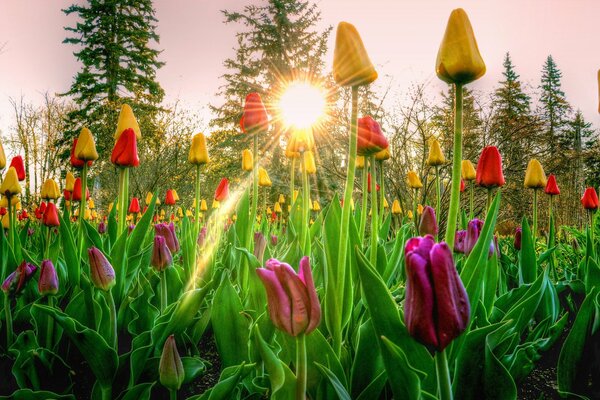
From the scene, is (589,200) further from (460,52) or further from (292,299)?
(292,299)

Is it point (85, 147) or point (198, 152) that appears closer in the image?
point (85, 147)

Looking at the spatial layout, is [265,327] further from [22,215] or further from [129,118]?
[22,215]

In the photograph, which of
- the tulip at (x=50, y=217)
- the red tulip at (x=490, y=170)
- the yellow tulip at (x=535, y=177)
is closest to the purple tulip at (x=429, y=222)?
the red tulip at (x=490, y=170)

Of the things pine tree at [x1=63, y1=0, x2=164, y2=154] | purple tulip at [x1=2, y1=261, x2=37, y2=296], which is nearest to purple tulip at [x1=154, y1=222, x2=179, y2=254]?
purple tulip at [x1=2, y1=261, x2=37, y2=296]

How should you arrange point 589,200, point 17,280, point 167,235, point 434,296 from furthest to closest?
point 589,200, point 167,235, point 17,280, point 434,296

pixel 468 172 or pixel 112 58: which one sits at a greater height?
pixel 112 58

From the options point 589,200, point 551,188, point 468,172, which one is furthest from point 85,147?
point 589,200

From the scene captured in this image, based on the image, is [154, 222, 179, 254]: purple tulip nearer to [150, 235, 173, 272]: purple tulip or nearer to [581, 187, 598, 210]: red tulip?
[150, 235, 173, 272]: purple tulip

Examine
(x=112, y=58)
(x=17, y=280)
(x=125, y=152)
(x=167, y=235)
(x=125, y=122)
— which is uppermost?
(x=112, y=58)

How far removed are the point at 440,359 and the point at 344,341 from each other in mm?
483

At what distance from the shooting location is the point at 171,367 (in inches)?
35.3

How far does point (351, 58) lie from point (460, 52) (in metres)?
0.21

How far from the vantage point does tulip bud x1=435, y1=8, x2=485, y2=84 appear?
0.78 metres

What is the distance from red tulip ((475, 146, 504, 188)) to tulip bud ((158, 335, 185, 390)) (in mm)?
1187
